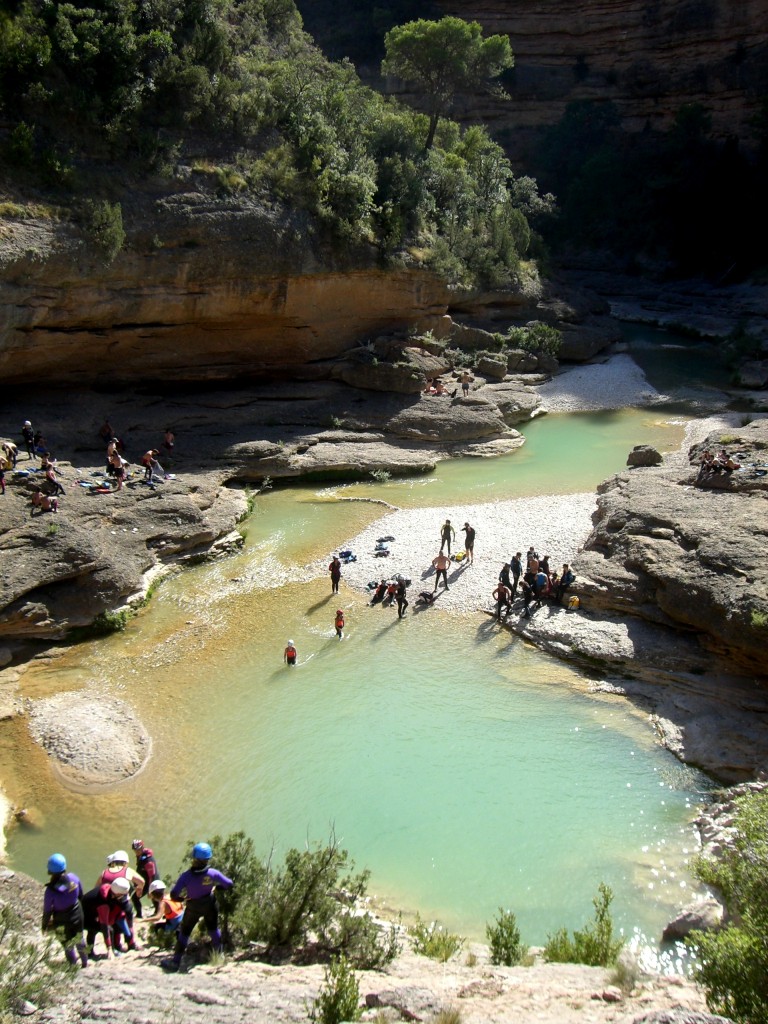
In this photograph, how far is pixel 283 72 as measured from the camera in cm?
2955

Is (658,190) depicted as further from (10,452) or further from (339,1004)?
(339,1004)

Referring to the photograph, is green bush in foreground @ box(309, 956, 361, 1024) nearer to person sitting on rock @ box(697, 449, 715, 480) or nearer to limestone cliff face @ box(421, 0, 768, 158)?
person sitting on rock @ box(697, 449, 715, 480)

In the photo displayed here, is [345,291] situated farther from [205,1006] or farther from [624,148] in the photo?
[624,148]

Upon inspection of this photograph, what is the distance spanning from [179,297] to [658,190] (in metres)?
42.6

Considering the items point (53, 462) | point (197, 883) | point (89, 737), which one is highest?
point (53, 462)

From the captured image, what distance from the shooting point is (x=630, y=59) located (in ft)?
209

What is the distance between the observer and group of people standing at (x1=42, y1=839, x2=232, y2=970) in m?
8.55

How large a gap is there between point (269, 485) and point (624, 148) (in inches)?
1968

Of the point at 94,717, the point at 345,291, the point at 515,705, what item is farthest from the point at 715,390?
the point at 94,717

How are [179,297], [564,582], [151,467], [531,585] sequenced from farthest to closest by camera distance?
1. [179,297]
2. [151,467]
3. [531,585]
4. [564,582]

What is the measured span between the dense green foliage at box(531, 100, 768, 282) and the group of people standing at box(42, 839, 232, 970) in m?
53.9

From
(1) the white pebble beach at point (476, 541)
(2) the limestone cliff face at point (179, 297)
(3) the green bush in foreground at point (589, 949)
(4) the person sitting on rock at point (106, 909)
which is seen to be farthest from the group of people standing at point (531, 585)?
(2) the limestone cliff face at point (179, 297)

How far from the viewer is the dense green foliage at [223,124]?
77.2 feet

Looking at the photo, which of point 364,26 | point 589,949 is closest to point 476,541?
point 589,949
